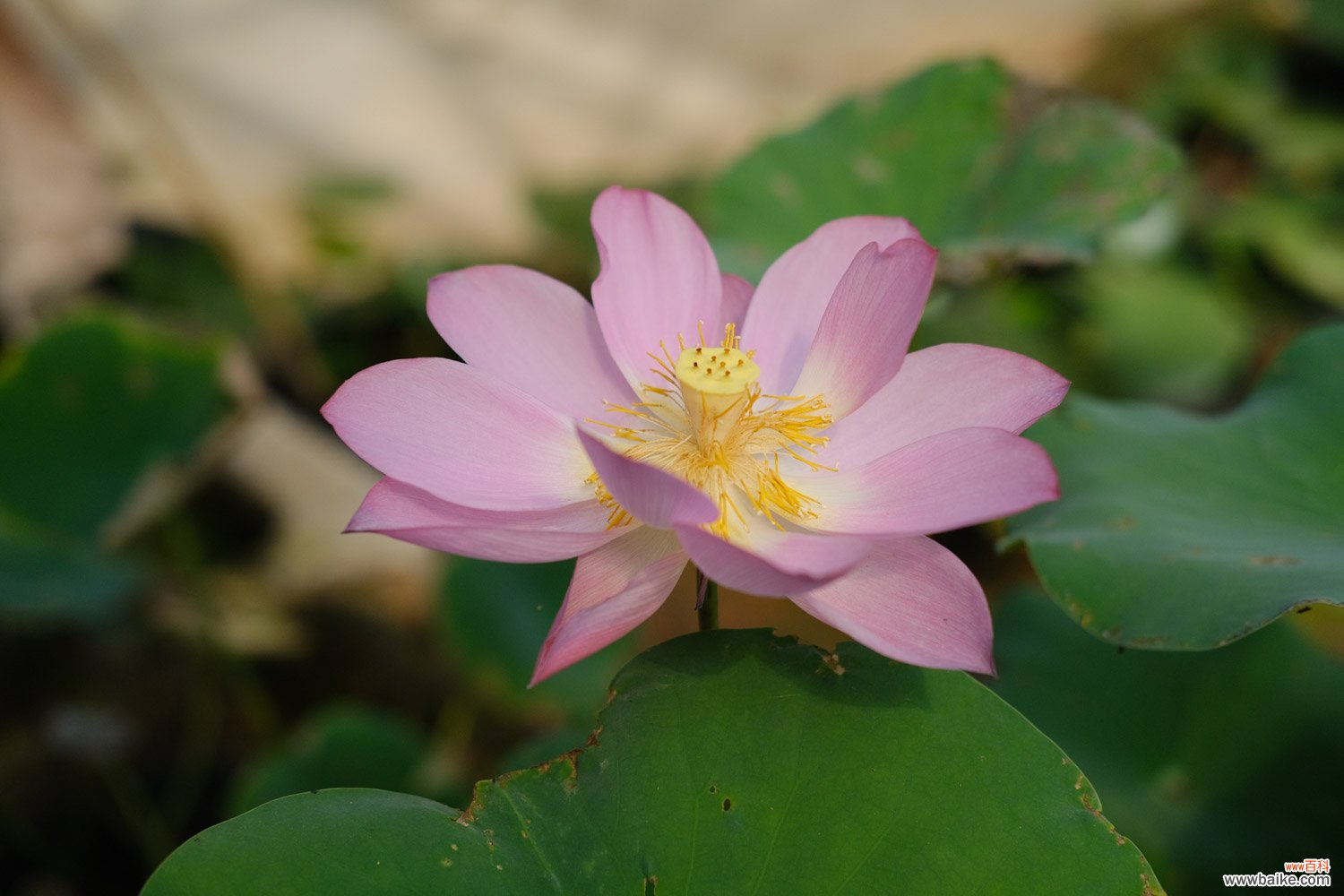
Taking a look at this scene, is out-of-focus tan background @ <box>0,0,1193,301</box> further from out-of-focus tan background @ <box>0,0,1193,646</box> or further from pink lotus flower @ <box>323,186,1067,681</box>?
pink lotus flower @ <box>323,186,1067,681</box>

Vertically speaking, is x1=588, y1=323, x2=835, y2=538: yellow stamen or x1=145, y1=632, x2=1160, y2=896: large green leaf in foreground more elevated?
x1=588, y1=323, x2=835, y2=538: yellow stamen

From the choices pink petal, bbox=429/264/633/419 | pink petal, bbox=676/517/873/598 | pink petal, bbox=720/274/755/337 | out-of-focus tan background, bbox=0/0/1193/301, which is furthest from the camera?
out-of-focus tan background, bbox=0/0/1193/301

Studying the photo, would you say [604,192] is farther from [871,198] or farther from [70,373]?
[70,373]

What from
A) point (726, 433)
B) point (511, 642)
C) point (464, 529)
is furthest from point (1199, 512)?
point (511, 642)

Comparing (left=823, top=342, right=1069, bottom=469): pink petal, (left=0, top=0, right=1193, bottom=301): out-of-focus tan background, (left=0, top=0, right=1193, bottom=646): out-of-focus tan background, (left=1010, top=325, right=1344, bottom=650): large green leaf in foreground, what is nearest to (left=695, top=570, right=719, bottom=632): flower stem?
(left=823, top=342, right=1069, bottom=469): pink petal

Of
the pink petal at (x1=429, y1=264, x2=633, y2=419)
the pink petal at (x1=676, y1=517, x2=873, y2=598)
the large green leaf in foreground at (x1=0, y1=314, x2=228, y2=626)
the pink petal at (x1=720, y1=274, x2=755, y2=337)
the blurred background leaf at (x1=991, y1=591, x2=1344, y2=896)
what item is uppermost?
the pink petal at (x1=429, y1=264, x2=633, y2=419)

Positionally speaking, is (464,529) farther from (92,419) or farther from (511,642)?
(92,419)

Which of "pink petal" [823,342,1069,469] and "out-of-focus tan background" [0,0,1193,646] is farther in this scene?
"out-of-focus tan background" [0,0,1193,646]

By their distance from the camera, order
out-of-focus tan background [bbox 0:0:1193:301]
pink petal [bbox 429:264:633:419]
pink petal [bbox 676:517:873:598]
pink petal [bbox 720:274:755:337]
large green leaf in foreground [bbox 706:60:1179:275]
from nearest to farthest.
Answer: pink petal [bbox 676:517:873:598] → pink petal [bbox 429:264:633:419] → pink petal [bbox 720:274:755:337] → large green leaf in foreground [bbox 706:60:1179:275] → out-of-focus tan background [bbox 0:0:1193:301]
